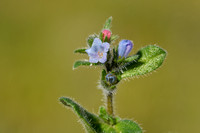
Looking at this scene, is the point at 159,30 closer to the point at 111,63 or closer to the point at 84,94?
the point at 84,94

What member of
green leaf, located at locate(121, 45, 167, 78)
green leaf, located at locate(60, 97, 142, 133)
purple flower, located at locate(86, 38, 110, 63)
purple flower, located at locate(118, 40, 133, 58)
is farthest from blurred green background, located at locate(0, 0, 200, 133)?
purple flower, located at locate(86, 38, 110, 63)

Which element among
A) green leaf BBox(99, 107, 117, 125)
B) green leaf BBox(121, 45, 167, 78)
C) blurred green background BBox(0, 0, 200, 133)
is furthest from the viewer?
blurred green background BBox(0, 0, 200, 133)

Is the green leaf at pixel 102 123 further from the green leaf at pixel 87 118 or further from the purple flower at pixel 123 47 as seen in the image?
the purple flower at pixel 123 47

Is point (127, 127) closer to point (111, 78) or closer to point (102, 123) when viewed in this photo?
point (102, 123)

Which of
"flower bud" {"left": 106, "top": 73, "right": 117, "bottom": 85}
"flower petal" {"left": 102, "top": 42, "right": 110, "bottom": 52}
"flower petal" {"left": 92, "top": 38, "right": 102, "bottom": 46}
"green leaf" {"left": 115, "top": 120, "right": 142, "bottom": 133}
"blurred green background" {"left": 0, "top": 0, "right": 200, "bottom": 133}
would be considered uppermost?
"blurred green background" {"left": 0, "top": 0, "right": 200, "bottom": 133}

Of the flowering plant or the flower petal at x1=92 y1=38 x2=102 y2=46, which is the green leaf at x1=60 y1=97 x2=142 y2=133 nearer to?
the flowering plant

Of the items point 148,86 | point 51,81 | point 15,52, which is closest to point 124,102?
point 148,86

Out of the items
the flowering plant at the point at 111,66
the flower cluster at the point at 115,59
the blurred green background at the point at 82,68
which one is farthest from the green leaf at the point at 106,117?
the blurred green background at the point at 82,68
